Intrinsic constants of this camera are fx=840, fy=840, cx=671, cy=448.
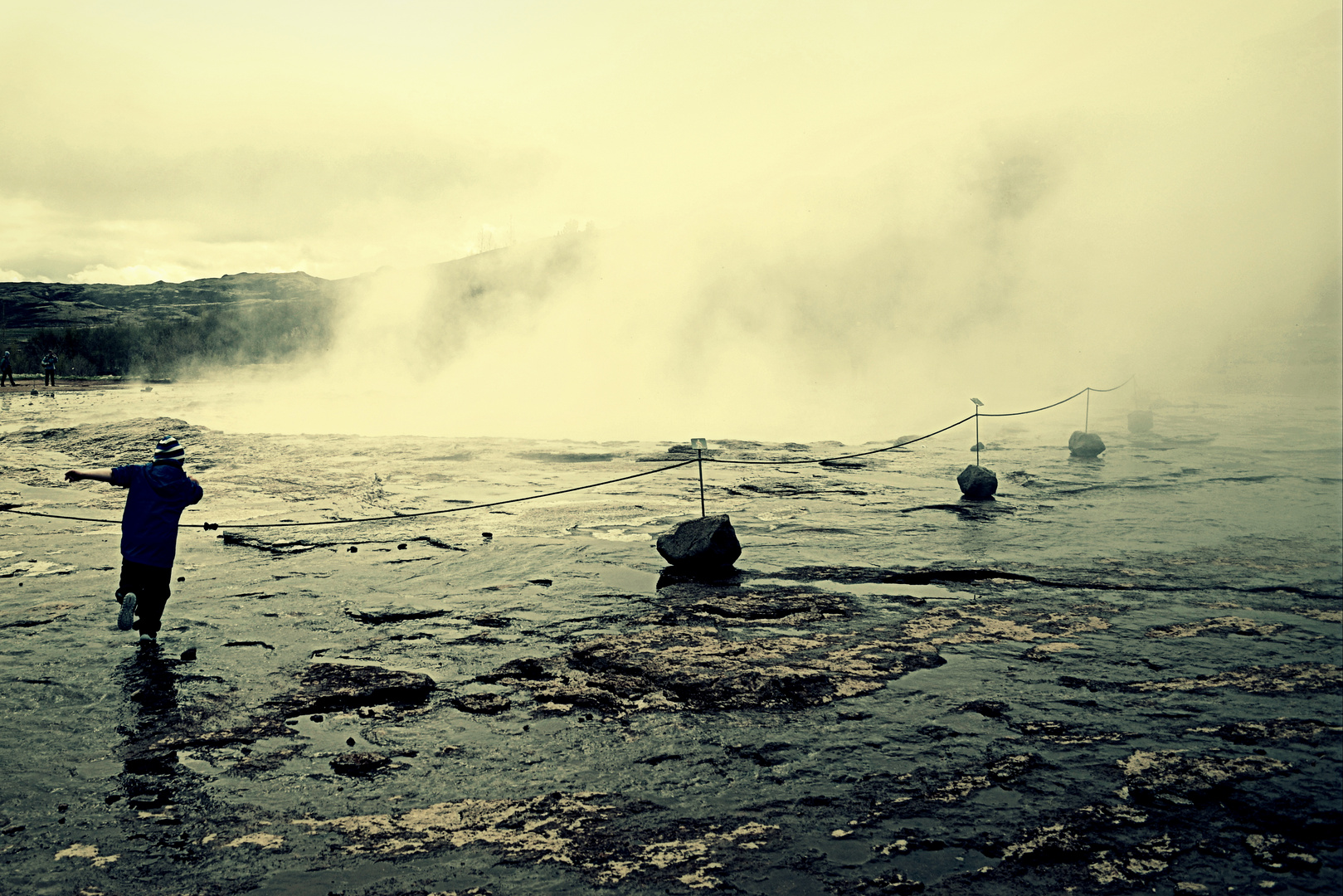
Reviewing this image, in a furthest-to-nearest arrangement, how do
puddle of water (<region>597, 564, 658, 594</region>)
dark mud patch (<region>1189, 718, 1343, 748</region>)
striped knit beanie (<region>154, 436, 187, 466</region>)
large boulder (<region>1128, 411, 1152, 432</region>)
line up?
large boulder (<region>1128, 411, 1152, 432</region>) < puddle of water (<region>597, 564, 658, 594</region>) < striped knit beanie (<region>154, 436, 187, 466</region>) < dark mud patch (<region>1189, 718, 1343, 748</region>)

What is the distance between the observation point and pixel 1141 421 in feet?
63.1

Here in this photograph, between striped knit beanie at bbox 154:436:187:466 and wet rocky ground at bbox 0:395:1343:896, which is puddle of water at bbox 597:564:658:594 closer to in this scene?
wet rocky ground at bbox 0:395:1343:896

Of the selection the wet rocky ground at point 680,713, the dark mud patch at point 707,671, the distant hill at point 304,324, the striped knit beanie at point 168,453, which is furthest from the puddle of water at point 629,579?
the distant hill at point 304,324

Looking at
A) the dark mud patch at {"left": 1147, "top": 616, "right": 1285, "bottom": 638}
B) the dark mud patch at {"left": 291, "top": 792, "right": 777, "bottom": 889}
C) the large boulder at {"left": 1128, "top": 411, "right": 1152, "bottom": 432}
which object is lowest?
the dark mud patch at {"left": 1147, "top": 616, "right": 1285, "bottom": 638}

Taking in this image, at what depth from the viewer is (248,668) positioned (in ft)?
16.6

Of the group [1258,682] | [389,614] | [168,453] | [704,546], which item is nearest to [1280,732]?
[1258,682]

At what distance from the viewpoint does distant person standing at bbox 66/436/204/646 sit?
5.46 m

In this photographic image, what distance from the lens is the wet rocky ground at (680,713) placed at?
3051 mm

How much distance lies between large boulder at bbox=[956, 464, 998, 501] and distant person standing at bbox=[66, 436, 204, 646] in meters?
9.12

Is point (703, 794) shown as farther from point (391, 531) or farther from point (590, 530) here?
point (391, 531)

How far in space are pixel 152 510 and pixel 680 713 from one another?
12.5 ft

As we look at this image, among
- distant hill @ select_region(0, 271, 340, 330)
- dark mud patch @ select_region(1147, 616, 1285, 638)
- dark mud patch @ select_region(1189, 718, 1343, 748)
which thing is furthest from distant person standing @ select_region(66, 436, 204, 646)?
distant hill @ select_region(0, 271, 340, 330)

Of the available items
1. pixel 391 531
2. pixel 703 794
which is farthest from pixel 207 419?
pixel 703 794

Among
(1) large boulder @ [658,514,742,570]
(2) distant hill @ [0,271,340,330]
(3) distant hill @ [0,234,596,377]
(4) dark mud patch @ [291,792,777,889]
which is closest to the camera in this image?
(4) dark mud patch @ [291,792,777,889]
